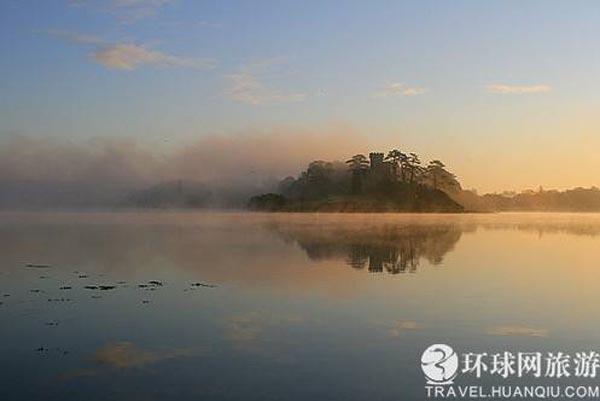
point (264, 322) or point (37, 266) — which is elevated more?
point (37, 266)

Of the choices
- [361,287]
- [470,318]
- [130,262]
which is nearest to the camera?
[470,318]

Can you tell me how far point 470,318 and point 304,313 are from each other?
256 inches

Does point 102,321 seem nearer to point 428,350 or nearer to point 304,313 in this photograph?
point 304,313

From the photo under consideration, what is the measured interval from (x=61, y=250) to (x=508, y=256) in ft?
129

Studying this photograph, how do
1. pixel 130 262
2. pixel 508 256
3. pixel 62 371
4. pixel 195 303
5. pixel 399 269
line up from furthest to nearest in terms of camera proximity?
pixel 508 256 < pixel 130 262 < pixel 399 269 < pixel 195 303 < pixel 62 371

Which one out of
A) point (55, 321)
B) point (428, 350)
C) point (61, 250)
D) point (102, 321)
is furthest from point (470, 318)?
point (61, 250)

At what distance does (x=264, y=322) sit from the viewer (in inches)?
933

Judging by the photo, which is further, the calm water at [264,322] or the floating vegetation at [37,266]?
the floating vegetation at [37,266]

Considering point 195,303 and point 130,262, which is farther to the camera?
point 130,262

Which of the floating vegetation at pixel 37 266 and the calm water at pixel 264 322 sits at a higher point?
the floating vegetation at pixel 37 266

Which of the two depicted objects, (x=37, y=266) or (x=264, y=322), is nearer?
(x=264, y=322)

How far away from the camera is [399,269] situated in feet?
141

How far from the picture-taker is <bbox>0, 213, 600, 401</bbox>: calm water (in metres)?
16.1

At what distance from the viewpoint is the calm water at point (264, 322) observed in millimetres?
16109
